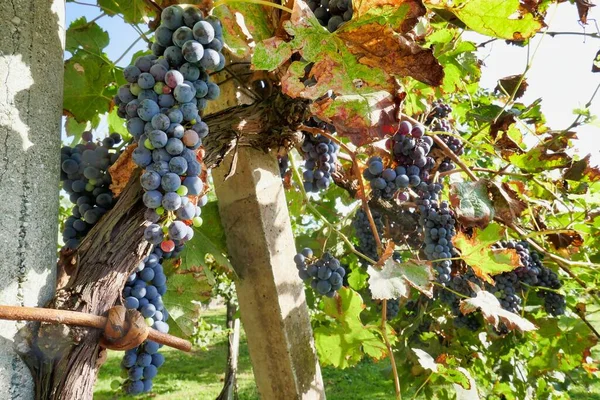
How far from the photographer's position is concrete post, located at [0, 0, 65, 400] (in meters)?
0.66

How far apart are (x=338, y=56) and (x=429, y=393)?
2.21m

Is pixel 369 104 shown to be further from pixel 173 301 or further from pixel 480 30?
pixel 173 301

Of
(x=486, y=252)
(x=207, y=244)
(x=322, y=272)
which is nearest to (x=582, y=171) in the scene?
(x=486, y=252)

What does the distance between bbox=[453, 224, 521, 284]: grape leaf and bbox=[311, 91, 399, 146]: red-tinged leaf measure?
89 centimetres

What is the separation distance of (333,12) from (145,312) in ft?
2.24

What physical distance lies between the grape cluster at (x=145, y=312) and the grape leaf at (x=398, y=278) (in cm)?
52

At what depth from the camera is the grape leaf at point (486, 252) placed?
5.14 feet

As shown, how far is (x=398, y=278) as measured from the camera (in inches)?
49.1

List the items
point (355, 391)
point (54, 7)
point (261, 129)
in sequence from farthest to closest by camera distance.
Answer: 1. point (355, 391)
2. point (261, 129)
3. point (54, 7)

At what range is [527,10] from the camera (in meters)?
0.94

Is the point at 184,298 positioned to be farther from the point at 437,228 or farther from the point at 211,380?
the point at 211,380

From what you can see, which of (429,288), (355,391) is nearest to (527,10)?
(429,288)

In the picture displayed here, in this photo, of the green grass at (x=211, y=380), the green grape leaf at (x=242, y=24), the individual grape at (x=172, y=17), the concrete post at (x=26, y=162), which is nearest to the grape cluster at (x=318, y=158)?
the green grape leaf at (x=242, y=24)

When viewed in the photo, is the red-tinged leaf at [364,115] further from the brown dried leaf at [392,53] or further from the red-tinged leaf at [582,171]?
the red-tinged leaf at [582,171]
